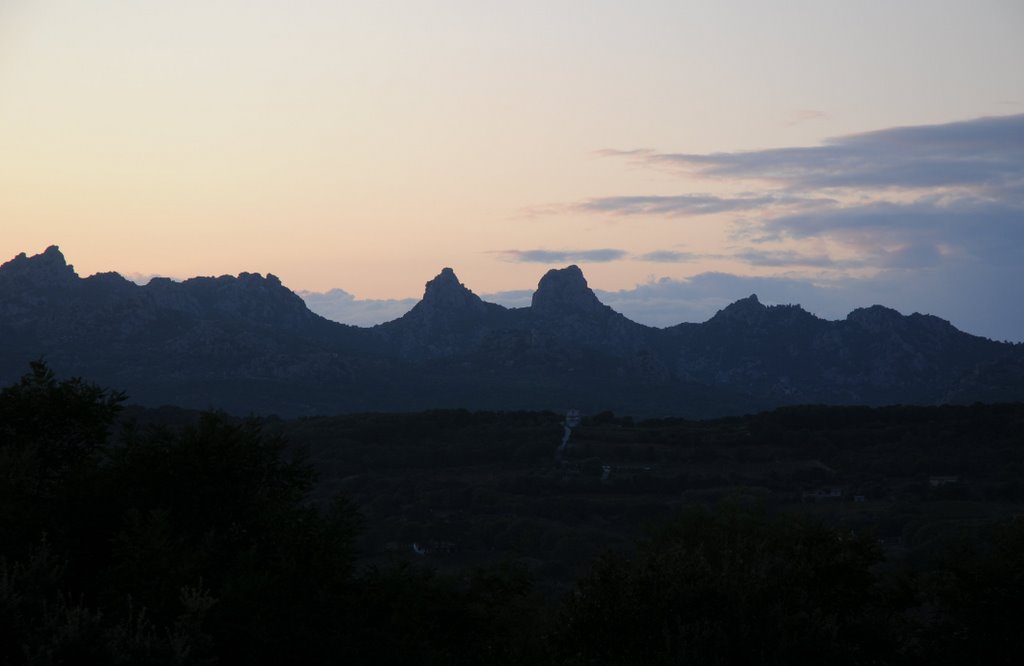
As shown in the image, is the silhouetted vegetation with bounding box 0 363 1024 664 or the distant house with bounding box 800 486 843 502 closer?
the silhouetted vegetation with bounding box 0 363 1024 664

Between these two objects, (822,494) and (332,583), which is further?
(822,494)

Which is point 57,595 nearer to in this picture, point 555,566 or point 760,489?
point 555,566

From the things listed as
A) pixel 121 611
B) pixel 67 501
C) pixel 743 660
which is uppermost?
pixel 67 501

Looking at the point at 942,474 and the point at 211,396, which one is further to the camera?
the point at 211,396

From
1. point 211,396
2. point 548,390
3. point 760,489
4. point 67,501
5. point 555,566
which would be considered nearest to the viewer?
point 67,501

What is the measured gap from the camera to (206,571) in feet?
83.4

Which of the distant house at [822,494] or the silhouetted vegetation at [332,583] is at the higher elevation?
the silhouetted vegetation at [332,583]

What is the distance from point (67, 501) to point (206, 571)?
4.95 meters

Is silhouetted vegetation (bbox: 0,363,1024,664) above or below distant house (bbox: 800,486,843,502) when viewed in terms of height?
above

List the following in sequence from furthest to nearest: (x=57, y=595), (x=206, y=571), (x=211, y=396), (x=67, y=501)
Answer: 1. (x=211, y=396)
2. (x=67, y=501)
3. (x=206, y=571)
4. (x=57, y=595)

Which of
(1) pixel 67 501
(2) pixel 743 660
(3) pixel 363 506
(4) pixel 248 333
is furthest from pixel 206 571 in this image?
(4) pixel 248 333

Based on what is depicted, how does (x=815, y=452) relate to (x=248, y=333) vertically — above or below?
below

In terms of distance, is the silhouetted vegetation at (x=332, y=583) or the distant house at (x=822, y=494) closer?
the silhouetted vegetation at (x=332, y=583)

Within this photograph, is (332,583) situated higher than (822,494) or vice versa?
(332,583)
